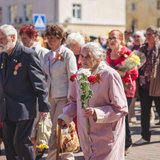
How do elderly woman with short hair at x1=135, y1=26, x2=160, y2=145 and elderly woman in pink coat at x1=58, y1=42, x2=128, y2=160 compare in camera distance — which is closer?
elderly woman in pink coat at x1=58, y1=42, x2=128, y2=160

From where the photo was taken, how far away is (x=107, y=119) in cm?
454

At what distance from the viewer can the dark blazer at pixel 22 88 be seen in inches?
210

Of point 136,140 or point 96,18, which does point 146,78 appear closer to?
point 136,140

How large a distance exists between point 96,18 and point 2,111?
138ft

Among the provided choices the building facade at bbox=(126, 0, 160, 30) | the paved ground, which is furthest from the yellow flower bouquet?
the building facade at bbox=(126, 0, 160, 30)

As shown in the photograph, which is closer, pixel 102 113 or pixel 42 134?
pixel 102 113

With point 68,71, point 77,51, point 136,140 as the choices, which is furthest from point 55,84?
point 136,140

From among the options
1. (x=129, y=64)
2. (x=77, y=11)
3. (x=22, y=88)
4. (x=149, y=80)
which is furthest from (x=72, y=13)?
(x=22, y=88)

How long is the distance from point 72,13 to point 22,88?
131 ft

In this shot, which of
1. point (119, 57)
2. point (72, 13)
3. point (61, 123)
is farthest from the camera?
point (72, 13)

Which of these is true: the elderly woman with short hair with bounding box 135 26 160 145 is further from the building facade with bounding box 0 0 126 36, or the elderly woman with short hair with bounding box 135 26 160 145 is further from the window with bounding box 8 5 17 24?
the window with bounding box 8 5 17 24

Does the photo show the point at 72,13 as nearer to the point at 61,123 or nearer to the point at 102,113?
the point at 61,123

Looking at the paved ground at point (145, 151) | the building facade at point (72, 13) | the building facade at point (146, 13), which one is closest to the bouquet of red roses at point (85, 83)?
the paved ground at point (145, 151)

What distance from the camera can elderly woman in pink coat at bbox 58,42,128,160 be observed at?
456 cm
